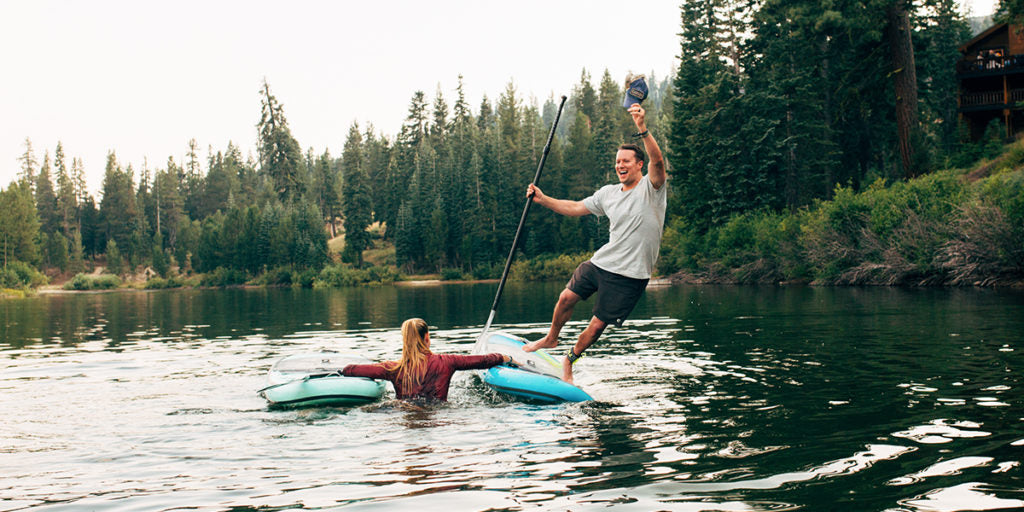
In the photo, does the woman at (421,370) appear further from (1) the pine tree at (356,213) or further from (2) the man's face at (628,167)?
(1) the pine tree at (356,213)

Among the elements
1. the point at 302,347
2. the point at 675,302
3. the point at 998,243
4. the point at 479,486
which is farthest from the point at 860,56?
the point at 479,486

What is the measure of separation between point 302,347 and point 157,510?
37.1ft

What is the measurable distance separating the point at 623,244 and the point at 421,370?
8.72ft

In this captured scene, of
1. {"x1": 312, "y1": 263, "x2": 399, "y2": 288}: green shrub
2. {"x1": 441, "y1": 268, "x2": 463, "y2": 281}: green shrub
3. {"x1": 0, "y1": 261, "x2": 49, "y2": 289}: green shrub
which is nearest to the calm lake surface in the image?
{"x1": 312, "y1": 263, "x2": 399, "y2": 288}: green shrub

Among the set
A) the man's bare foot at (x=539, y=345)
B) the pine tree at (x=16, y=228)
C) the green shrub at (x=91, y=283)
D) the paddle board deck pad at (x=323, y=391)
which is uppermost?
the pine tree at (x=16, y=228)

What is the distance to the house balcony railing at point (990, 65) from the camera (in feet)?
145

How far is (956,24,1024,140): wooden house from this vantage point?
144 ft

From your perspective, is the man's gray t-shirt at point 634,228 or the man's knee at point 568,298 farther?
the man's knee at point 568,298

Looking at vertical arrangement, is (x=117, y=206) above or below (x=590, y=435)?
above

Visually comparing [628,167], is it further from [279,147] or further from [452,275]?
[279,147]

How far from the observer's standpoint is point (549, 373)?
9.65 meters

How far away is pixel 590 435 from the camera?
7.03 m

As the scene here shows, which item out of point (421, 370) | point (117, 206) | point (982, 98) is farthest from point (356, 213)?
point (421, 370)

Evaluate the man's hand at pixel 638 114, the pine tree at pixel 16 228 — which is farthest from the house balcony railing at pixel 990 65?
the pine tree at pixel 16 228
